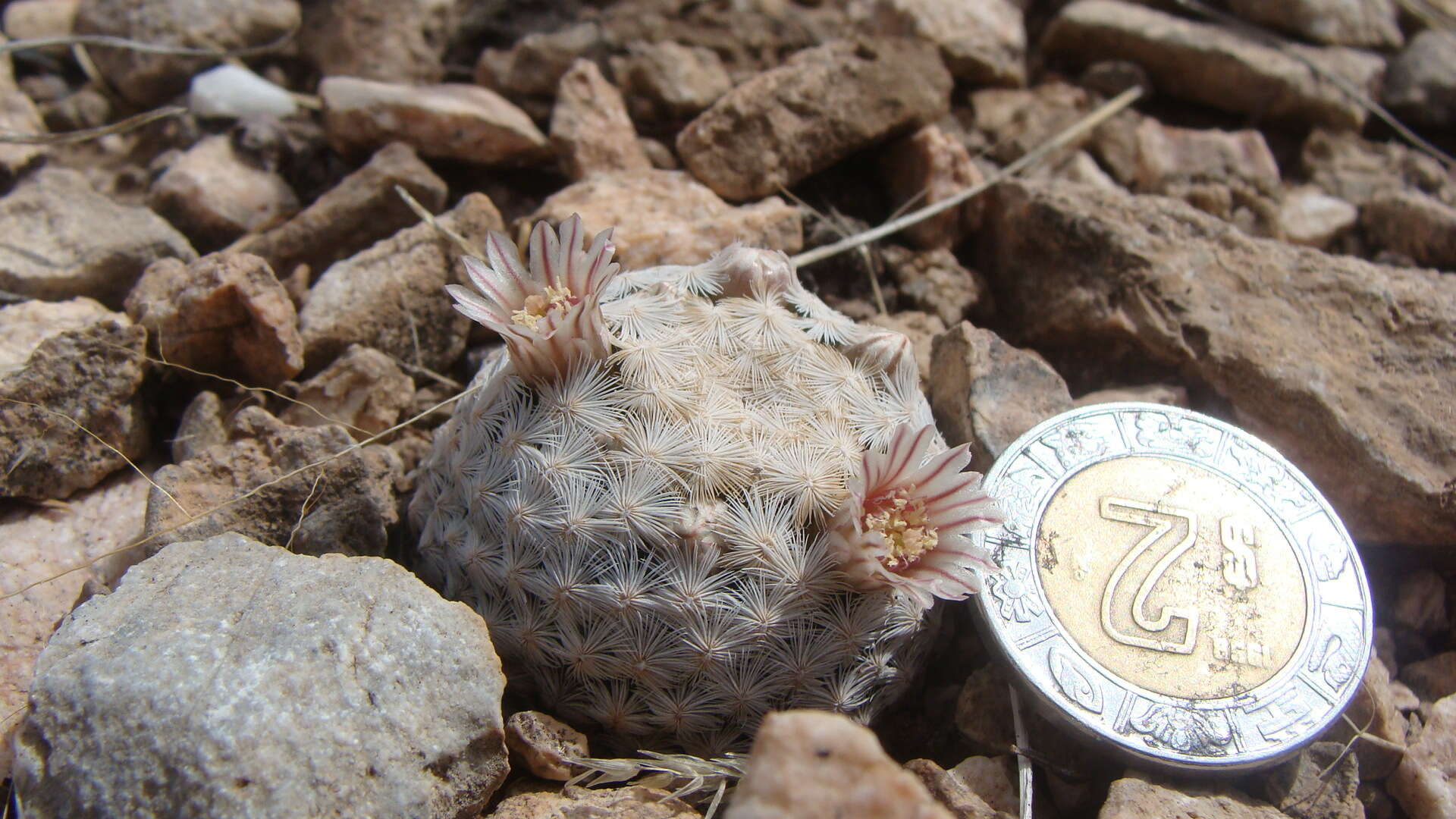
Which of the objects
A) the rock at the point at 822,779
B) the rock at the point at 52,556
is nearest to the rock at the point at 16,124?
the rock at the point at 52,556

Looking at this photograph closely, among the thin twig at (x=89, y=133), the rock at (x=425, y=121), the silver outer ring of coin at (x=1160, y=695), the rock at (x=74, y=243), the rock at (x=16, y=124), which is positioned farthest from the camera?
the rock at (x=425, y=121)

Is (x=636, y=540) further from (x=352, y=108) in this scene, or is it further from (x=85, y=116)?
(x=85, y=116)

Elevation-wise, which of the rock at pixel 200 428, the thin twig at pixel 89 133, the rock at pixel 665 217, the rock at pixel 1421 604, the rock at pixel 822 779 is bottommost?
the rock at pixel 1421 604

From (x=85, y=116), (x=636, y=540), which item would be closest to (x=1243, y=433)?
(x=636, y=540)

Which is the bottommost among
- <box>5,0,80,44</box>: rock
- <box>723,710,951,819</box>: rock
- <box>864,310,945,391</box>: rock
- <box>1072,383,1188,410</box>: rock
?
<box>1072,383,1188,410</box>: rock

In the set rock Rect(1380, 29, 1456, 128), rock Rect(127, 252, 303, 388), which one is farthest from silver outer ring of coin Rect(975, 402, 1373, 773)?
rock Rect(1380, 29, 1456, 128)

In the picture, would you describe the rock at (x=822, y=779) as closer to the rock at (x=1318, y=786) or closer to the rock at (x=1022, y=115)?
the rock at (x=1318, y=786)

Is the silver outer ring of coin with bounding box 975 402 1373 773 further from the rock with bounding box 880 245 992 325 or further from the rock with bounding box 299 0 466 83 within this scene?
the rock with bounding box 299 0 466 83

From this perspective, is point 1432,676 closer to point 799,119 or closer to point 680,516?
point 680,516
